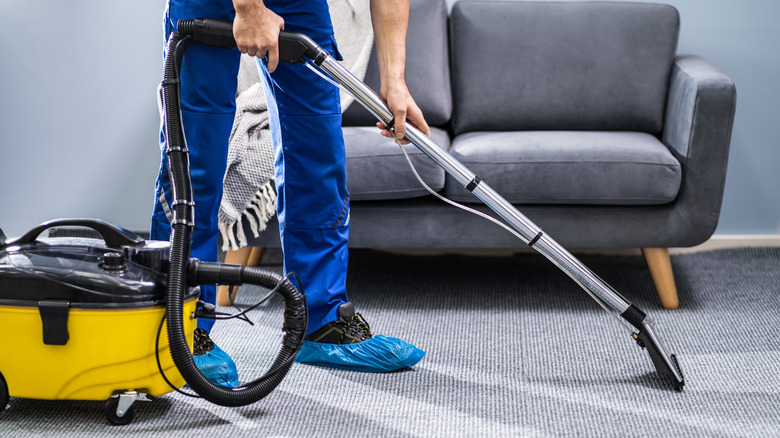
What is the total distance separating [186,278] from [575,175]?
1006 millimetres

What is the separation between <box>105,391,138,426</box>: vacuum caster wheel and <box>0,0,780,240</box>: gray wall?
1515 mm

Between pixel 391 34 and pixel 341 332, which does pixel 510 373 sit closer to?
pixel 341 332

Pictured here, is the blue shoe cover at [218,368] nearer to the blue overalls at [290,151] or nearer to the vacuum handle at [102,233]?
the blue overalls at [290,151]

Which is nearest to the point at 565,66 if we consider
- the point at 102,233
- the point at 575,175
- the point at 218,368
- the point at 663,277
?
the point at 575,175

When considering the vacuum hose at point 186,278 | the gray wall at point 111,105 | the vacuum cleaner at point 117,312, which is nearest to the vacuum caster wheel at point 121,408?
the vacuum cleaner at point 117,312

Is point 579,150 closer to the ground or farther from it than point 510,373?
farther from it

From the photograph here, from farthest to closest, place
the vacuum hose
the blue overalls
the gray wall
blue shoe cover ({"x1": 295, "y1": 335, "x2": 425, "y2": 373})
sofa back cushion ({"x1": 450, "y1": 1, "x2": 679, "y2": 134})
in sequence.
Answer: the gray wall
sofa back cushion ({"x1": 450, "y1": 1, "x2": 679, "y2": 134})
blue shoe cover ({"x1": 295, "y1": 335, "x2": 425, "y2": 373})
the blue overalls
the vacuum hose

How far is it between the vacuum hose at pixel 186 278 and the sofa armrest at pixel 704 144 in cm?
108

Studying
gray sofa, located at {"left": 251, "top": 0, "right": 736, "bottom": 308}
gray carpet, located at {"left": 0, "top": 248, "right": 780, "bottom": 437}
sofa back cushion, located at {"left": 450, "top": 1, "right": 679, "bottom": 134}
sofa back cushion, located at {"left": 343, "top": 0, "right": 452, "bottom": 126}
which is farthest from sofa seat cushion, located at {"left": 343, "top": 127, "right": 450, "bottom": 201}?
sofa back cushion, located at {"left": 450, "top": 1, "right": 679, "bottom": 134}

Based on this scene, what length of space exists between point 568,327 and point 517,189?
1.10ft

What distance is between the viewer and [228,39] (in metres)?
1.25

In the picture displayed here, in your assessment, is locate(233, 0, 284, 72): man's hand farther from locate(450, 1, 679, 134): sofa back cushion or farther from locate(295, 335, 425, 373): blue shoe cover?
locate(450, 1, 679, 134): sofa back cushion

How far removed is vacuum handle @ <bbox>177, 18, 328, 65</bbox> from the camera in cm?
124

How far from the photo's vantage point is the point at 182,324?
1.10 m
